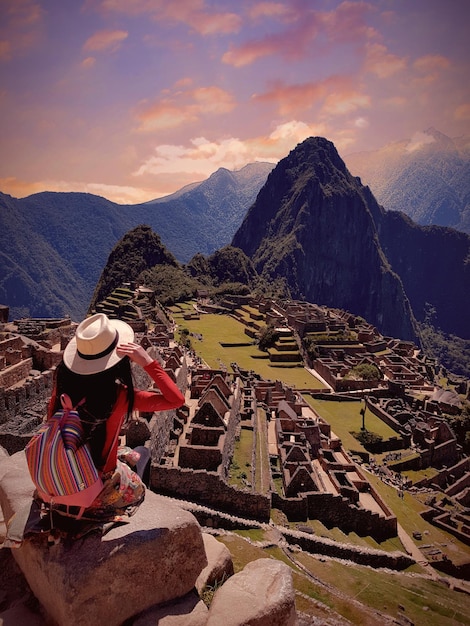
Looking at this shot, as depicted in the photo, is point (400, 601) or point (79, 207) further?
point (79, 207)

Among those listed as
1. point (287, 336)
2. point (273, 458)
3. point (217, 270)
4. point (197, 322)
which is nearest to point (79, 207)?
point (217, 270)

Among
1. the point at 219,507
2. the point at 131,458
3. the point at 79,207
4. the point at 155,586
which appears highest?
the point at 79,207

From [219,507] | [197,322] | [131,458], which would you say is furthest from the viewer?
[197,322]

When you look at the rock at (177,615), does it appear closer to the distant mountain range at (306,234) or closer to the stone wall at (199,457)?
the stone wall at (199,457)

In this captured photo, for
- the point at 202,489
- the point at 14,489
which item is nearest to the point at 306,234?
the point at 202,489

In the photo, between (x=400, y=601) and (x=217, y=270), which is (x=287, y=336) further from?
(x=217, y=270)

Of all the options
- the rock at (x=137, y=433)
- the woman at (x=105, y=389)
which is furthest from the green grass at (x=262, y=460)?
the woman at (x=105, y=389)

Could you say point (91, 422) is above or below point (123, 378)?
below
